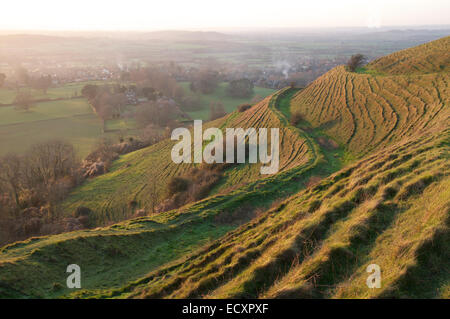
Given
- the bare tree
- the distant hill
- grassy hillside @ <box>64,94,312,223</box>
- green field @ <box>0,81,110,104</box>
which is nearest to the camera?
grassy hillside @ <box>64,94,312,223</box>

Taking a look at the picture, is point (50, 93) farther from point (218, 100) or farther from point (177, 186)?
point (177, 186)

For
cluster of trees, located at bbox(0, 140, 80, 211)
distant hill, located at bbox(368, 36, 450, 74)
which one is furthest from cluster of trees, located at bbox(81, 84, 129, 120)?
distant hill, located at bbox(368, 36, 450, 74)

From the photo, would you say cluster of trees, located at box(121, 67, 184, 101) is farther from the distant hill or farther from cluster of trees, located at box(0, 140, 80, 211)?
the distant hill

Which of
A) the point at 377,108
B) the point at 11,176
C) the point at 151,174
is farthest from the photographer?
the point at 151,174

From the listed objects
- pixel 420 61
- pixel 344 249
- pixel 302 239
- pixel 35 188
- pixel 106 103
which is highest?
pixel 420 61

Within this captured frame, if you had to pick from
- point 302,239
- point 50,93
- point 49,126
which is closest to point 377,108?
point 302,239

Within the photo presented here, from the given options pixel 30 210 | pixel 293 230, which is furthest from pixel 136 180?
pixel 293 230
